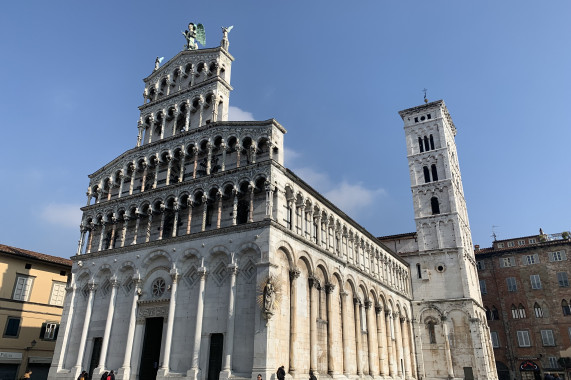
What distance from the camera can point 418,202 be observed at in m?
50.2

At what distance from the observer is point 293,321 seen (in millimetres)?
24188

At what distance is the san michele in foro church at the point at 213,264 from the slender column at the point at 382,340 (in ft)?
0.31

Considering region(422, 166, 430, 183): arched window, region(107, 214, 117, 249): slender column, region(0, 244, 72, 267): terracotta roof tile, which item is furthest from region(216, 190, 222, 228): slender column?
region(422, 166, 430, 183): arched window

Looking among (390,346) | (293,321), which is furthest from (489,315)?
(293,321)

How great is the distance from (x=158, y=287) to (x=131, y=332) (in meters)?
3.09

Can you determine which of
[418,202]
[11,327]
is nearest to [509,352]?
[418,202]

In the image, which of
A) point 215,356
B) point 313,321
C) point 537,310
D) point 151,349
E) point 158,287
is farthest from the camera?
point 537,310

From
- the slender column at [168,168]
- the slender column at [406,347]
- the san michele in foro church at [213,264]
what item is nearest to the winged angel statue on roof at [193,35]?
the san michele in foro church at [213,264]

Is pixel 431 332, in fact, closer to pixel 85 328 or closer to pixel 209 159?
pixel 209 159

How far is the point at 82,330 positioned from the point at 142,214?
8705 millimetres

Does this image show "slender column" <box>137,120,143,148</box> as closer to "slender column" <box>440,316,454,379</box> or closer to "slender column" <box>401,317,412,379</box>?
"slender column" <box>401,317,412,379</box>

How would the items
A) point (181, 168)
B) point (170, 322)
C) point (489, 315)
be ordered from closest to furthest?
1. point (170, 322)
2. point (181, 168)
3. point (489, 315)

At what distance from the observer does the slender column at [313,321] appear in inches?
985

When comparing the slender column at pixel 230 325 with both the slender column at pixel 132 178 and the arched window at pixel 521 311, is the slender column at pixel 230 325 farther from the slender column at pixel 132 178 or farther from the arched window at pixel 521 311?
the arched window at pixel 521 311
